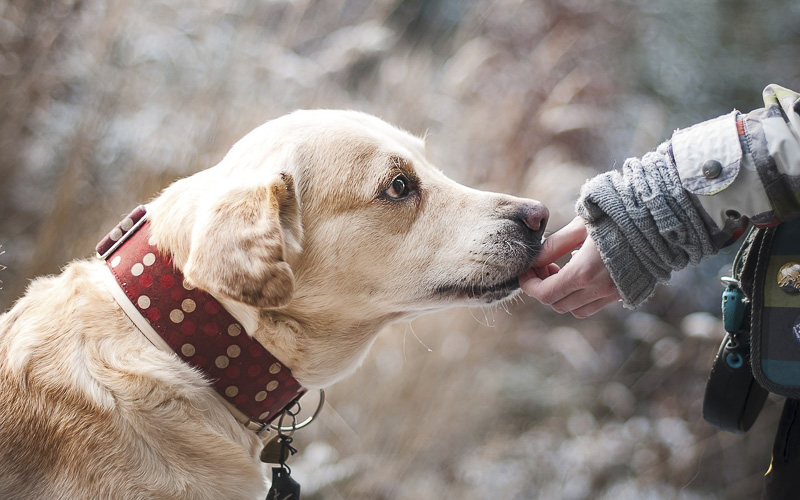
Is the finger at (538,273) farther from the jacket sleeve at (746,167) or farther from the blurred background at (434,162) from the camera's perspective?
the blurred background at (434,162)

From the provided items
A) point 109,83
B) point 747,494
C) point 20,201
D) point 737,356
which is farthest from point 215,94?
point 747,494

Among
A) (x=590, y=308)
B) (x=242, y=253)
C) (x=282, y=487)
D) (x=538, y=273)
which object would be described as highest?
(x=242, y=253)

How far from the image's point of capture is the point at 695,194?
1581 mm

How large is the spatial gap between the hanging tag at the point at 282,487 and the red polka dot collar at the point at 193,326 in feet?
0.89

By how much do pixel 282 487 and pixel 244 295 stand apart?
0.73 meters

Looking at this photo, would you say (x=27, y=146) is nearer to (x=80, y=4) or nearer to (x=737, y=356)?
(x=80, y=4)

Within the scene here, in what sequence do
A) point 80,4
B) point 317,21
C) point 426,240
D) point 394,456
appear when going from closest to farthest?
point 426,240, point 394,456, point 80,4, point 317,21

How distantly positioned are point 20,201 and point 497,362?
2697mm

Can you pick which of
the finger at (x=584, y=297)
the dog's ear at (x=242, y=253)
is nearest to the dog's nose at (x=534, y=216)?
the finger at (x=584, y=297)

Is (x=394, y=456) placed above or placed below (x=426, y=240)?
below

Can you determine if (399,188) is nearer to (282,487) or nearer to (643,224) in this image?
(643,224)

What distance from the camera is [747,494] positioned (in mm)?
3139

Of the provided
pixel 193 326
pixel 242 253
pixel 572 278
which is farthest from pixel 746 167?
pixel 193 326

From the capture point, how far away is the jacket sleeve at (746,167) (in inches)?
59.0
